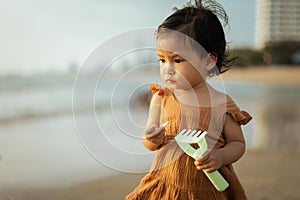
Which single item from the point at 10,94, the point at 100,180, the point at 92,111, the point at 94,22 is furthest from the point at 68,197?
the point at 94,22

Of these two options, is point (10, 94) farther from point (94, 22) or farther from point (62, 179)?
point (62, 179)

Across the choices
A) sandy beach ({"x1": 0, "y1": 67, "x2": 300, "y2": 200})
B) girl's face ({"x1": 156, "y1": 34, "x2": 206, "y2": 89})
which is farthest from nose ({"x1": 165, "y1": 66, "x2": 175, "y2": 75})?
sandy beach ({"x1": 0, "y1": 67, "x2": 300, "y2": 200})

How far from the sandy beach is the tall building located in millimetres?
2175

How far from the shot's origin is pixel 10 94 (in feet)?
19.2

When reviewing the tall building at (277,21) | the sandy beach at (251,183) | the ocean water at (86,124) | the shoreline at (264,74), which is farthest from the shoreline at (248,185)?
the tall building at (277,21)

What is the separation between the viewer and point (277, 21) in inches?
217

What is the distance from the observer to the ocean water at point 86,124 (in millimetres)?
1125

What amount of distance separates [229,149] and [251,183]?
141 cm

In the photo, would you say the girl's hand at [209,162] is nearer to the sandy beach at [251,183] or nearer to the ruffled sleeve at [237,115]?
the ruffled sleeve at [237,115]

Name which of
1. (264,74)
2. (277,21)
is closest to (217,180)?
(264,74)

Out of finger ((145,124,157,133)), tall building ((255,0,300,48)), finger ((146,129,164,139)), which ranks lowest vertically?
tall building ((255,0,300,48))

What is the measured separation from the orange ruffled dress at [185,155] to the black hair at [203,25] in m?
0.09

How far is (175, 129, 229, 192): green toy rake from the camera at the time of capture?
3.39ft

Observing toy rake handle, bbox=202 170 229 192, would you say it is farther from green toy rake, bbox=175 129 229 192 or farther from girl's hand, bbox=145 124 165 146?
girl's hand, bbox=145 124 165 146
